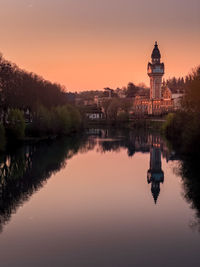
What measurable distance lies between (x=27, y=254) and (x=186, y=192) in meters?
12.2

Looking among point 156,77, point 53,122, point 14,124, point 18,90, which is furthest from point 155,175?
point 156,77

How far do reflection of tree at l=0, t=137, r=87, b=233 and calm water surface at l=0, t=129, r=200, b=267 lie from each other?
0.06 metres

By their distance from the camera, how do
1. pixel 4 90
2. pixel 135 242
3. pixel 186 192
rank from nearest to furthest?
pixel 135 242 < pixel 186 192 < pixel 4 90

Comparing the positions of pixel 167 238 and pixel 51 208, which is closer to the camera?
pixel 167 238

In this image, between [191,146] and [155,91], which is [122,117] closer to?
[155,91]

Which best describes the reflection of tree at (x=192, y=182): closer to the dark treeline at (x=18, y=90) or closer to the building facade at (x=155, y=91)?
the dark treeline at (x=18, y=90)

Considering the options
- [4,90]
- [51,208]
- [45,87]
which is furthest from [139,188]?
[45,87]

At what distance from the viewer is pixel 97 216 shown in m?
18.5

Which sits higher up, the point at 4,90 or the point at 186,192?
the point at 4,90

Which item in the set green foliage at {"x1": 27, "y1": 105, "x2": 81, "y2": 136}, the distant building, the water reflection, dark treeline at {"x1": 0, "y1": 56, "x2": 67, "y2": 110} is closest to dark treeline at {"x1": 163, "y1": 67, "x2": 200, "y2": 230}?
the water reflection

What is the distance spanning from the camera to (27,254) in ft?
45.6

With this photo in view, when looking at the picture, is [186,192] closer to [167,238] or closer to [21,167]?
[167,238]

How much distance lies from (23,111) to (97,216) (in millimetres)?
46841

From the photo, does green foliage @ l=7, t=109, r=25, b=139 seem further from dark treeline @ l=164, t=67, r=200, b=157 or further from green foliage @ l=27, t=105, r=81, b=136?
dark treeline @ l=164, t=67, r=200, b=157
